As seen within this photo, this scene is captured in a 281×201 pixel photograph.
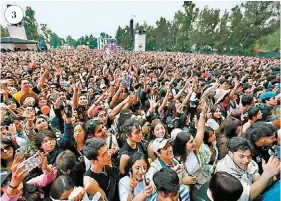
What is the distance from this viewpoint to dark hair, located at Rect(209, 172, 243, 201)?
1655 millimetres

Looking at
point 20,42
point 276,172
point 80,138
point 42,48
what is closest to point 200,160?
point 276,172

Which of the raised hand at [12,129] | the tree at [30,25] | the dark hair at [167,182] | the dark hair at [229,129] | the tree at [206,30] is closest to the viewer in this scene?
the dark hair at [167,182]

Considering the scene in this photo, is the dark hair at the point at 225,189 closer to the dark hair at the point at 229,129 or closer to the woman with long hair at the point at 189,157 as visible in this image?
the woman with long hair at the point at 189,157

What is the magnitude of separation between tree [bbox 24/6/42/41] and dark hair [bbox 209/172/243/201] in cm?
6075

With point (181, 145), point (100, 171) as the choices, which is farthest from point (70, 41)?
point (100, 171)

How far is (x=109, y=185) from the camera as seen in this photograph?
7.25 ft

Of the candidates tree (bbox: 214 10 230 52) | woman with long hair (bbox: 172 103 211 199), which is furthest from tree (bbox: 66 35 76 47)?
woman with long hair (bbox: 172 103 211 199)

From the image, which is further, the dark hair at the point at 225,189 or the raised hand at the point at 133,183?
the raised hand at the point at 133,183

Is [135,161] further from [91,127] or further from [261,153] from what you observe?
[261,153]

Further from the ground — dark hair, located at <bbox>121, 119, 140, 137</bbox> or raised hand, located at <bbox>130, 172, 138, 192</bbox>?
dark hair, located at <bbox>121, 119, 140, 137</bbox>

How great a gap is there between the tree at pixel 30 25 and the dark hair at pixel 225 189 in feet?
199

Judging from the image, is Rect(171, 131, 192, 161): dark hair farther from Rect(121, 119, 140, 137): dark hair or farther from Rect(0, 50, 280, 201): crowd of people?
Rect(121, 119, 140, 137): dark hair

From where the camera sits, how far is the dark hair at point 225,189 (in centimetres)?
165

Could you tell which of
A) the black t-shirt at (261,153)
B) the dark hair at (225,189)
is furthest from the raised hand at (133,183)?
the black t-shirt at (261,153)
